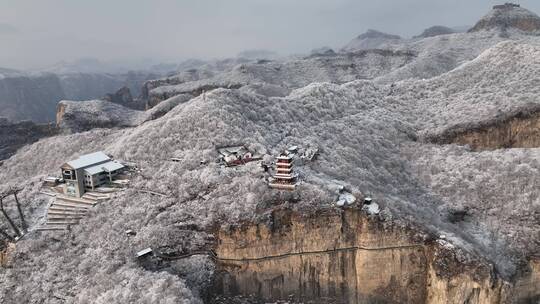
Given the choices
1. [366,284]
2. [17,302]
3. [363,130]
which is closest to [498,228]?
[366,284]

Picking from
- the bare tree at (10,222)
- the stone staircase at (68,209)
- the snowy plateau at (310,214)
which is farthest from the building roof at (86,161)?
the bare tree at (10,222)

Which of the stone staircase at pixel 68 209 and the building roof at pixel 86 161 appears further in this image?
the building roof at pixel 86 161

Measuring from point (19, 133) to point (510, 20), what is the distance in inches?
6560

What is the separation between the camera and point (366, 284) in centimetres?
3381

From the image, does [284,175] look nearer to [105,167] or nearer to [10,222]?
[105,167]

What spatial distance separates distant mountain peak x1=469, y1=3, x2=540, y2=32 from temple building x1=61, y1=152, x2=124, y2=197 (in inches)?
6195

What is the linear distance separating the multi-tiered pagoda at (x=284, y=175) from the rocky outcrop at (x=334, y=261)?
8.73ft

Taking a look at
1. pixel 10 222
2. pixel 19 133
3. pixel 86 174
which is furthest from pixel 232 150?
pixel 19 133

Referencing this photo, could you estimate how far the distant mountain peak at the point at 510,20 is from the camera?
504 ft

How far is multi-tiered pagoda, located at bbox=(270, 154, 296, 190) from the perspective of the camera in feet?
115

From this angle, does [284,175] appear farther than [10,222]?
No

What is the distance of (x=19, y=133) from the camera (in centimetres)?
10475

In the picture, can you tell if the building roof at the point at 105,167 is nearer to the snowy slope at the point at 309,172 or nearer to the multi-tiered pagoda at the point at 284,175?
the snowy slope at the point at 309,172

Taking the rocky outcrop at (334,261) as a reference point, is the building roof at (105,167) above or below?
above
